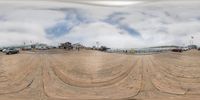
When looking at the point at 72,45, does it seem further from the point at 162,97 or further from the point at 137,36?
the point at 162,97

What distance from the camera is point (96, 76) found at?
189cm

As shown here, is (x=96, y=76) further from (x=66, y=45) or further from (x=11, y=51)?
(x=11, y=51)

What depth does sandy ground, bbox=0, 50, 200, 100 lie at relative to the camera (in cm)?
188

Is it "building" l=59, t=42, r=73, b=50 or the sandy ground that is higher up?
"building" l=59, t=42, r=73, b=50

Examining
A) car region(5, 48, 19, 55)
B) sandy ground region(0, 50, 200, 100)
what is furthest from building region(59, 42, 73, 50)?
car region(5, 48, 19, 55)

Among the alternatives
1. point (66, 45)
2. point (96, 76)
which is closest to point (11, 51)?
point (66, 45)

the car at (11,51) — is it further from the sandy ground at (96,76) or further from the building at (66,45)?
the building at (66,45)

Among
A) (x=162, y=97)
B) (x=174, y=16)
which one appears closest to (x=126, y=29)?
(x=174, y=16)

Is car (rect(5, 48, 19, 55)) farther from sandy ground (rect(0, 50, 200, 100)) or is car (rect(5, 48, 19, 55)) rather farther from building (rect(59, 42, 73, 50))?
building (rect(59, 42, 73, 50))

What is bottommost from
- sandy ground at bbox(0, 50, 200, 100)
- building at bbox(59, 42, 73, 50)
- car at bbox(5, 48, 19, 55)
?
sandy ground at bbox(0, 50, 200, 100)

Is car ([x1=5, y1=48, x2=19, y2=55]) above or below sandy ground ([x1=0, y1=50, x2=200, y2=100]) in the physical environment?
above

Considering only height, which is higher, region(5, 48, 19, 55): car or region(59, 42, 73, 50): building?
region(59, 42, 73, 50): building

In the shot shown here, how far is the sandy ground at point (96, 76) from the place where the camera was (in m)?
1.88

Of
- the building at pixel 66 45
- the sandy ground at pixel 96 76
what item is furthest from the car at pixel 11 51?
the building at pixel 66 45
